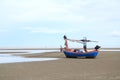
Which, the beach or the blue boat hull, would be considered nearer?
the beach

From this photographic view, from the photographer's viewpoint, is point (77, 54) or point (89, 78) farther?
point (77, 54)

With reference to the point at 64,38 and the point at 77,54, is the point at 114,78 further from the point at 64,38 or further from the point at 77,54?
the point at 64,38

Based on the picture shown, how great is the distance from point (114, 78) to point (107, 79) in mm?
543

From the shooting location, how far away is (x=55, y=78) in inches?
704

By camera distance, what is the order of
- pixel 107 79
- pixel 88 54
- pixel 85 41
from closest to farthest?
pixel 107 79, pixel 88 54, pixel 85 41

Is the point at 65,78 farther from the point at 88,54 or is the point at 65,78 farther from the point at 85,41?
the point at 85,41

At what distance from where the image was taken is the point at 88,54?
39.4 meters

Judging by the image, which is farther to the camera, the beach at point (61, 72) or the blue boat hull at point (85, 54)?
the blue boat hull at point (85, 54)

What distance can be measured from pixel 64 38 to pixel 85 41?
3899 mm

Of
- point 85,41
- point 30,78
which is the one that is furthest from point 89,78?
point 85,41

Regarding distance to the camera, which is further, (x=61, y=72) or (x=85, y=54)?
(x=85, y=54)

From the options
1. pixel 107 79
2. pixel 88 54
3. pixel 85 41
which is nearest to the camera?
pixel 107 79

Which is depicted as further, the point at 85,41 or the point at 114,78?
the point at 85,41

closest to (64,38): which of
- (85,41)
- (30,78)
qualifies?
(85,41)
